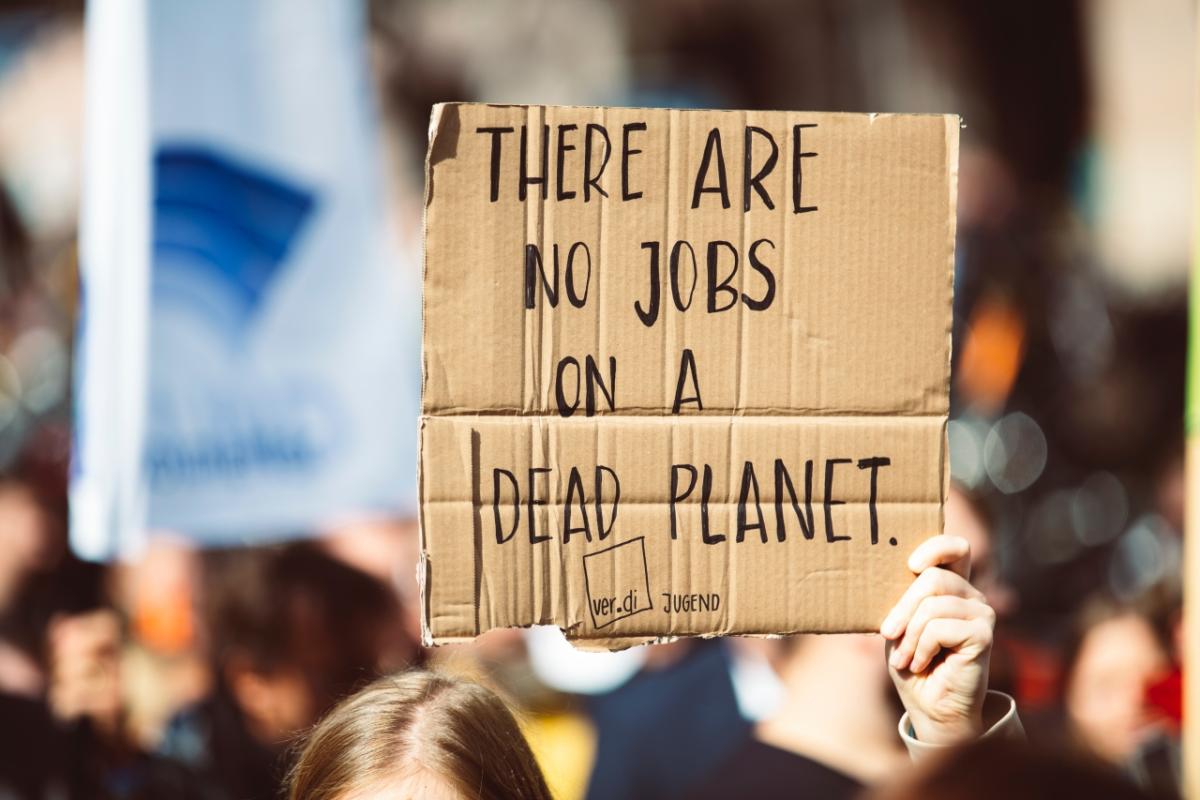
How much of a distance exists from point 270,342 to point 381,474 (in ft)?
1.25

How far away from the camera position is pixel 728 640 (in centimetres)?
351

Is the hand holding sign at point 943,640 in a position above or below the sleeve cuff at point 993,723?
above

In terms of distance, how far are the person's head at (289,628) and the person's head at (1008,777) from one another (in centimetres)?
285

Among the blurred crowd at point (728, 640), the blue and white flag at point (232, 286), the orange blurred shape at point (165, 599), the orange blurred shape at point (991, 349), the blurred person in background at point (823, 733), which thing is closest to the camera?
→ the blue and white flag at point (232, 286)

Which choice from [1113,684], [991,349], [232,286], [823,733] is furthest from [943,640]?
[991,349]

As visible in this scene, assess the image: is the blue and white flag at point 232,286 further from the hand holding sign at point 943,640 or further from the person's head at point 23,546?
the hand holding sign at point 943,640

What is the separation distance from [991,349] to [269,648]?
2.35 metres

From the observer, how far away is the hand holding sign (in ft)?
4.33

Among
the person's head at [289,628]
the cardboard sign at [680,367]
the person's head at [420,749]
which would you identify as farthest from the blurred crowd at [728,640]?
the cardboard sign at [680,367]

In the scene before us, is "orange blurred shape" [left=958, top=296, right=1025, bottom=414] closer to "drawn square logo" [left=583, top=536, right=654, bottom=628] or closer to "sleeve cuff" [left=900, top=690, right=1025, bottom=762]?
"sleeve cuff" [left=900, top=690, right=1025, bottom=762]

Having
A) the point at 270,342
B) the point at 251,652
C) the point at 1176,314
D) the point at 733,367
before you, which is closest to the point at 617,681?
the point at 251,652

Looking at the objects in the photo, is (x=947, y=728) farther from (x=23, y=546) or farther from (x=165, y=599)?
(x=23, y=546)

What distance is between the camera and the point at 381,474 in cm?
278

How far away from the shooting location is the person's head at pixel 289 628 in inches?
135
